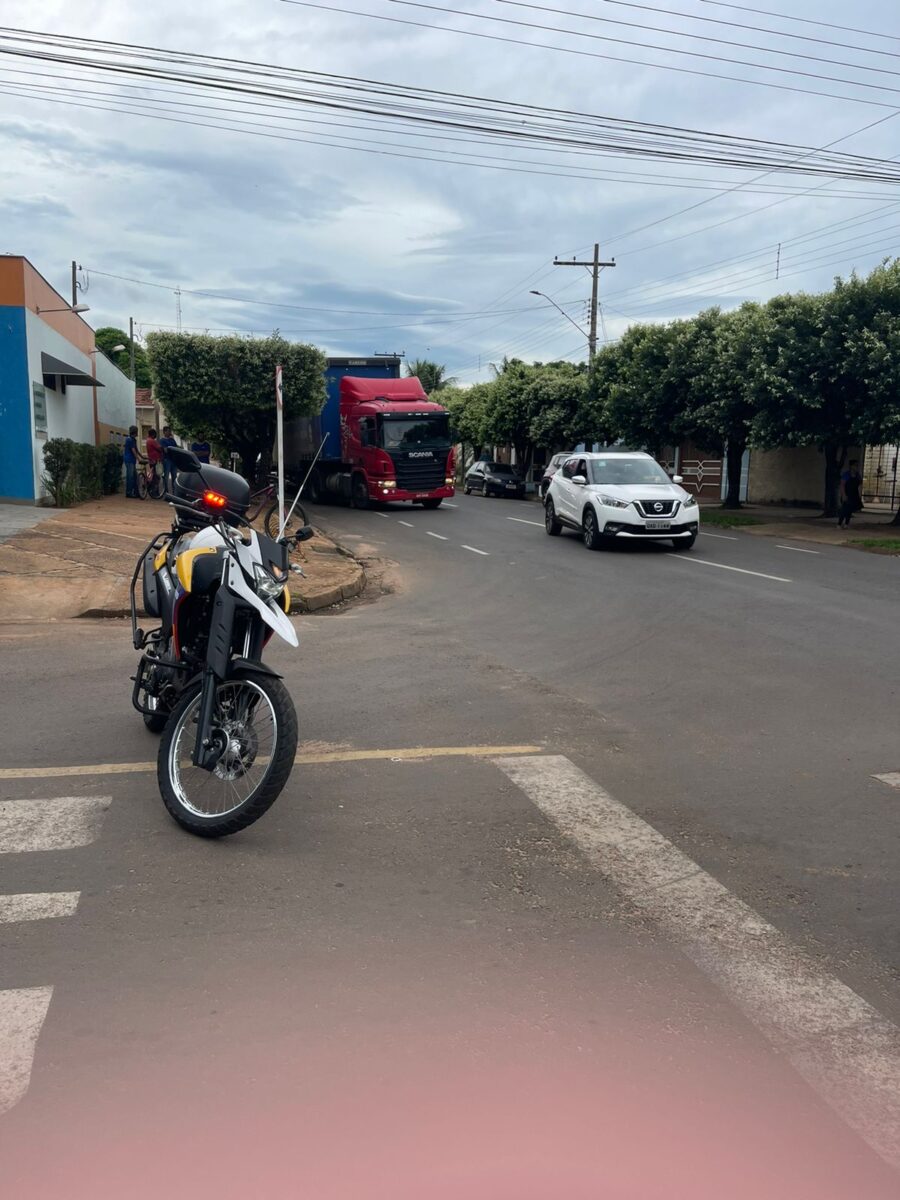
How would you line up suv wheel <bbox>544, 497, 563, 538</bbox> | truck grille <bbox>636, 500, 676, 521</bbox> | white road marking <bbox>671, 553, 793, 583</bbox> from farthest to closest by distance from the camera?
suv wheel <bbox>544, 497, 563, 538</bbox> → truck grille <bbox>636, 500, 676, 521</bbox> → white road marking <bbox>671, 553, 793, 583</bbox>

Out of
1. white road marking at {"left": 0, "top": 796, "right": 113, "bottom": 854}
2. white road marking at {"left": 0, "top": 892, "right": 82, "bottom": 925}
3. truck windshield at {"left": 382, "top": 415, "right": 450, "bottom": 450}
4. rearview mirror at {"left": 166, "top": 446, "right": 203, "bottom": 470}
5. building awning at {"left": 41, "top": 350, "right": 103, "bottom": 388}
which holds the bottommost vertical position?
white road marking at {"left": 0, "top": 892, "right": 82, "bottom": 925}

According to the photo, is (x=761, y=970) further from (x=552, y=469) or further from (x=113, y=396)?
(x=113, y=396)

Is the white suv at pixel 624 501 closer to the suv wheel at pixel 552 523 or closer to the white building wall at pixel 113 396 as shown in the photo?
the suv wheel at pixel 552 523

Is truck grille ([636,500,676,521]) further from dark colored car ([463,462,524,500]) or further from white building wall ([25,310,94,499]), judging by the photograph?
dark colored car ([463,462,524,500])

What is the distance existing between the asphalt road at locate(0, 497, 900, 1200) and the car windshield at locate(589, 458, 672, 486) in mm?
11710

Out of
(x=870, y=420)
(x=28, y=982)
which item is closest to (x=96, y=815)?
(x=28, y=982)

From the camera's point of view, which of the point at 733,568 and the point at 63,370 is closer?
the point at 733,568

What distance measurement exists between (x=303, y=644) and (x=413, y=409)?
19130 millimetres

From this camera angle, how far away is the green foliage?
21.2 m

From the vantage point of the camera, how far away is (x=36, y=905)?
3.72 meters

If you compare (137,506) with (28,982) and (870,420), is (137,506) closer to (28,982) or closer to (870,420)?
(870,420)

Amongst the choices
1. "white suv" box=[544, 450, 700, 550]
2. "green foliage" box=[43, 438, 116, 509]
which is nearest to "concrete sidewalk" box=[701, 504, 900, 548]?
"white suv" box=[544, 450, 700, 550]

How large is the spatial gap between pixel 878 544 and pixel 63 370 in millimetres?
18652

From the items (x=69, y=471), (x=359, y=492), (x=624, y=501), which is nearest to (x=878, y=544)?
(x=624, y=501)
